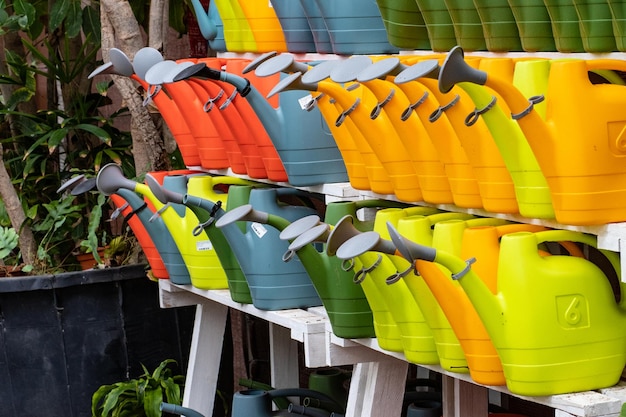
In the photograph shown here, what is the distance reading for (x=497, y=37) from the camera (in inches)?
75.4

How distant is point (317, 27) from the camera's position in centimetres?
250

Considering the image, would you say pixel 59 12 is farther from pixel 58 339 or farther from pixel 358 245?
pixel 358 245

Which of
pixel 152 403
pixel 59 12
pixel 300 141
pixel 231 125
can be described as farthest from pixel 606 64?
pixel 59 12

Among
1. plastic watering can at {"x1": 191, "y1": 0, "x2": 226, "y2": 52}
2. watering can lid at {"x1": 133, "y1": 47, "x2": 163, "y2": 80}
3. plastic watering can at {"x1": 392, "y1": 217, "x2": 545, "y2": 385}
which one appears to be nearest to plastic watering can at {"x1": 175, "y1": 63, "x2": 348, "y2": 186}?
watering can lid at {"x1": 133, "y1": 47, "x2": 163, "y2": 80}

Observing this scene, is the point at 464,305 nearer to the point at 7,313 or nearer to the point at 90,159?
the point at 7,313

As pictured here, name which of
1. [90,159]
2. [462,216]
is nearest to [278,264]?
[462,216]

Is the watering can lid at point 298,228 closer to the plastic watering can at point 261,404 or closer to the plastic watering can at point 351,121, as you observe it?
the plastic watering can at point 351,121

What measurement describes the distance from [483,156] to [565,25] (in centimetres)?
23

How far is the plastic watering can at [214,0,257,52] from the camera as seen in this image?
8.92 ft

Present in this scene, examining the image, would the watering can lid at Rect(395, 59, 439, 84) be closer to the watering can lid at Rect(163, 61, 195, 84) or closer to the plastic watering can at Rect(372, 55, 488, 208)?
the plastic watering can at Rect(372, 55, 488, 208)

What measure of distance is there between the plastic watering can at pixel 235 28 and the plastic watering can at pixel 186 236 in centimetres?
40

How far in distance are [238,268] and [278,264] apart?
0.15m

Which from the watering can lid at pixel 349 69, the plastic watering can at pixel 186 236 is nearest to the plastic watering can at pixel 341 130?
the watering can lid at pixel 349 69

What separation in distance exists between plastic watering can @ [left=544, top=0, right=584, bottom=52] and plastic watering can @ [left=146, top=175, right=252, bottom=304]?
2.96ft
